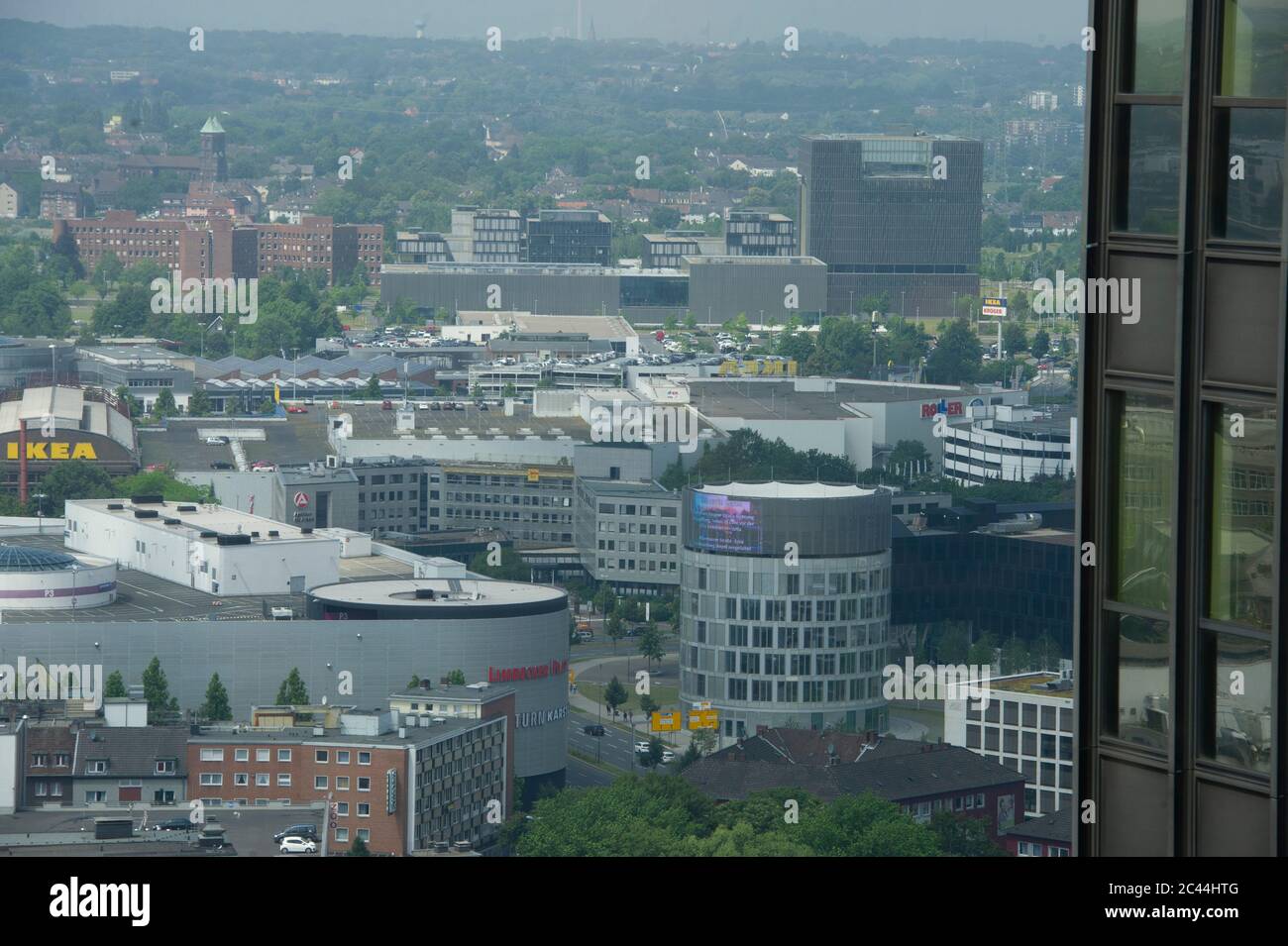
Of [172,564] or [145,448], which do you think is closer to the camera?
[172,564]

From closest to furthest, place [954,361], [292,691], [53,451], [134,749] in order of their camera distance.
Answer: [134,749]
[292,691]
[53,451]
[954,361]

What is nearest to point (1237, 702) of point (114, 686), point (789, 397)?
point (114, 686)

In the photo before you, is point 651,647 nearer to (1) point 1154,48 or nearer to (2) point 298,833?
(2) point 298,833

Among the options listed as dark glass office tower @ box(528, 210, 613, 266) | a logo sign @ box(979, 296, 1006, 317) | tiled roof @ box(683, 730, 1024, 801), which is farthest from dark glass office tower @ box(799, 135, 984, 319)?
tiled roof @ box(683, 730, 1024, 801)

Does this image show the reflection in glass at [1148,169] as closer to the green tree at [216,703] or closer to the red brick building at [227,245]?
the green tree at [216,703]

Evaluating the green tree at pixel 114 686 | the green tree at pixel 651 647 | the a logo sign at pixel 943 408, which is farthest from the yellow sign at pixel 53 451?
the green tree at pixel 114 686

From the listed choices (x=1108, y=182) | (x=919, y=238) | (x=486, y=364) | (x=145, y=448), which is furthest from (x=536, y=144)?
(x=1108, y=182)
